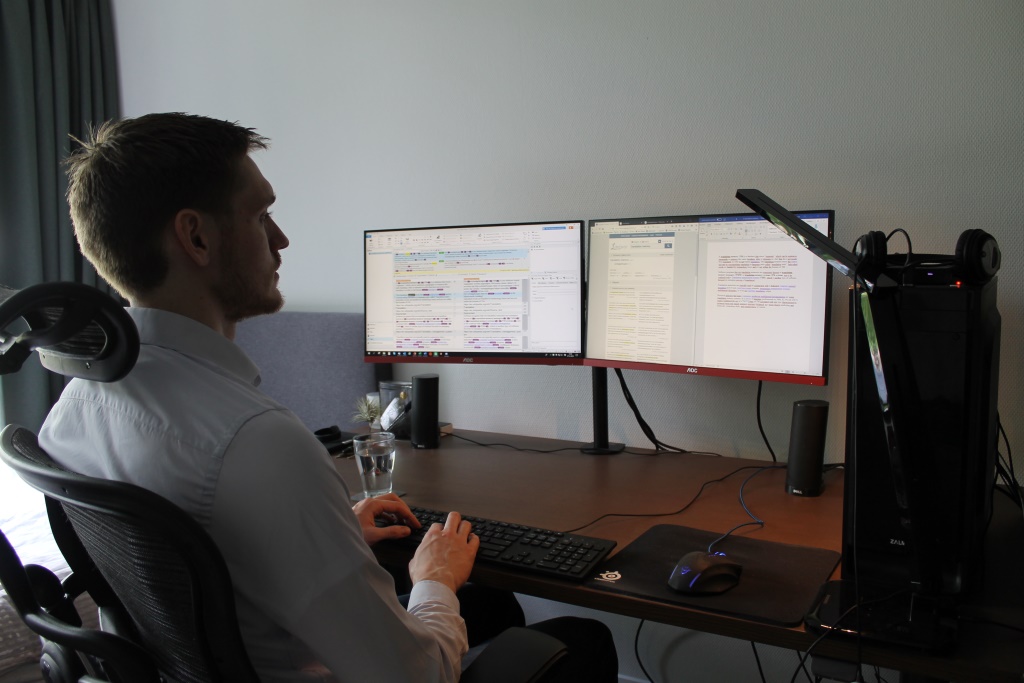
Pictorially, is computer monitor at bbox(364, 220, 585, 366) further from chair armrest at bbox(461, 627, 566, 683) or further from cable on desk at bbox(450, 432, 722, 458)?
chair armrest at bbox(461, 627, 566, 683)

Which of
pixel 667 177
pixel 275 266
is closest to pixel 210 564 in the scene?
pixel 275 266

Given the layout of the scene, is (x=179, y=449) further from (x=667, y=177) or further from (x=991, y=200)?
(x=991, y=200)

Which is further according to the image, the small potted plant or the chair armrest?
the small potted plant

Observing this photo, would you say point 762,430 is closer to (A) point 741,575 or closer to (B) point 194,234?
(A) point 741,575

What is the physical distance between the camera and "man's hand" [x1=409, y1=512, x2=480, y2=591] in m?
1.04

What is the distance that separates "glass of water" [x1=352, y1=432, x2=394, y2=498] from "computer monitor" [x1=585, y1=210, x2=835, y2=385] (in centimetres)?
53

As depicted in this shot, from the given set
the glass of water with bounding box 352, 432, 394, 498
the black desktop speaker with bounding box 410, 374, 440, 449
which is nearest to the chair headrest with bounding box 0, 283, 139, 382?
the glass of water with bounding box 352, 432, 394, 498

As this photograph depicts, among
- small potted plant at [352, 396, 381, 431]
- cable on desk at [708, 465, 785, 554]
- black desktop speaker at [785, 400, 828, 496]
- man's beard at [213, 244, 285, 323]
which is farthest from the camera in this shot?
small potted plant at [352, 396, 381, 431]

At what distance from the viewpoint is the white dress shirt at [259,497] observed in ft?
2.36

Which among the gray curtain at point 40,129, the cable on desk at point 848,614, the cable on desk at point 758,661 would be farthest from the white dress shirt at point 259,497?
the gray curtain at point 40,129

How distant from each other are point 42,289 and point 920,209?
1.48 metres

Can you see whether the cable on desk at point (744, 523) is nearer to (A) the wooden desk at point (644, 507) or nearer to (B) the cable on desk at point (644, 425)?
(A) the wooden desk at point (644, 507)

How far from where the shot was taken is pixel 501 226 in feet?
5.64

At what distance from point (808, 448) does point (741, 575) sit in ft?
1.45
